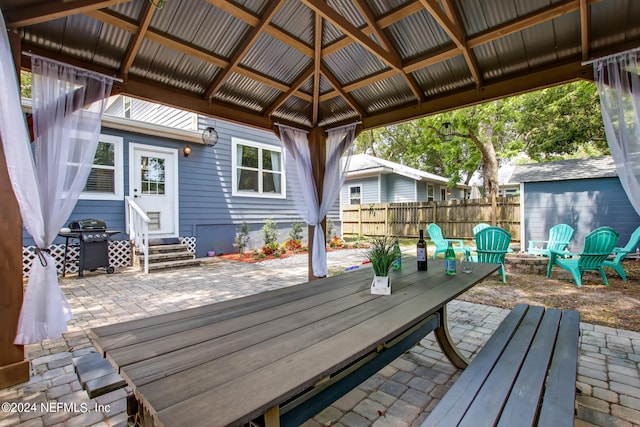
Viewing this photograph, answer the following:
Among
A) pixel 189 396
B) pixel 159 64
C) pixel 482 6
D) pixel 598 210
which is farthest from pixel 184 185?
pixel 598 210

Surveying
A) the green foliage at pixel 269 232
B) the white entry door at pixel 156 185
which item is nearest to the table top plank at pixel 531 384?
the green foliage at pixel 269 232

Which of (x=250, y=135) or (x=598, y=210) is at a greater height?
(x=250, y=135)

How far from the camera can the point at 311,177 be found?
14.6 ft

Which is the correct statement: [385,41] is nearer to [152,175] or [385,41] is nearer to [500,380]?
[500,380]

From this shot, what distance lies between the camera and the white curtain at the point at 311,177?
4391 mm

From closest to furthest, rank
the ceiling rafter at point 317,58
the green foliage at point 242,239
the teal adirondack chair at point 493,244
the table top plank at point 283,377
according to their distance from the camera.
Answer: the table top plank at point 283,377, the ceiling rafter at point 317,58, the teal adirondack chair at point 493,244, the green foliage at point 242,239

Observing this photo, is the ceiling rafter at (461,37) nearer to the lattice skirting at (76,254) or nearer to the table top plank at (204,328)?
the table top plank at (204,328)

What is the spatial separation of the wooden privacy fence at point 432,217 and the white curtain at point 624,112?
7254 mm

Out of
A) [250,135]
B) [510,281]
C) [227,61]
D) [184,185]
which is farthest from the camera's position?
[250,135]

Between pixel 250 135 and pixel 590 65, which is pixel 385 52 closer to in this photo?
pixel 590 65

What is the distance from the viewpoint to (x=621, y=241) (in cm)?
646

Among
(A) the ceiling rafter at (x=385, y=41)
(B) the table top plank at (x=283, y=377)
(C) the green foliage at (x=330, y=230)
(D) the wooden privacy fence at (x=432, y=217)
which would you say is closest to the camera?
(B) the table top plank at (x=283, y=377)

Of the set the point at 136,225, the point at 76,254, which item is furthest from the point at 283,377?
the point at 76,254

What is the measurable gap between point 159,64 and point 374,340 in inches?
127
